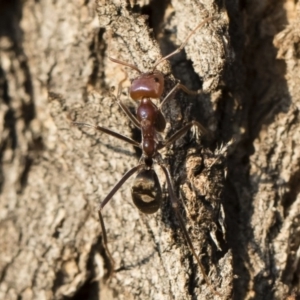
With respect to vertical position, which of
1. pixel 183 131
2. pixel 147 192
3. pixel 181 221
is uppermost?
pixel 183 131

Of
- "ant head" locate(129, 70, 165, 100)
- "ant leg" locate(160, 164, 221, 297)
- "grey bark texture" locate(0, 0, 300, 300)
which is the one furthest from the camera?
"ant head" locate(129, 70, 165, 100)

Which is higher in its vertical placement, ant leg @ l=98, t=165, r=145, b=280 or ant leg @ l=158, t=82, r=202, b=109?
ant leg @ l=158, t=82, r=202, b=109

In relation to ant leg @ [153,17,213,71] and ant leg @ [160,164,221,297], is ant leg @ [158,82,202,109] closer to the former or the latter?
ant leg @ [153,17,213,71]

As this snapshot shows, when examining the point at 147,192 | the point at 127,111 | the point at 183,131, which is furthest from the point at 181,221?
the point at 127,111

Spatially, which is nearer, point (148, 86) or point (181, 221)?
point (181, 221)

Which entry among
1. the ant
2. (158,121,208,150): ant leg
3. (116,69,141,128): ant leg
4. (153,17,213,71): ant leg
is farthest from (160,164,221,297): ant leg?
(153,17,213,71): ant leg

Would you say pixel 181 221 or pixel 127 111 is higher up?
pixel 127 111

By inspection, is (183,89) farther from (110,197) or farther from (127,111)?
(110,197)
